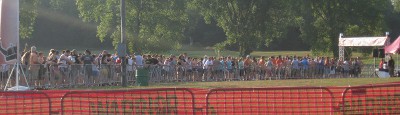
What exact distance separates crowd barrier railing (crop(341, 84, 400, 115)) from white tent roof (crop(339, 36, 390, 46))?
26993 millimetres

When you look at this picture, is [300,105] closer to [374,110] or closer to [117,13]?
[374,110]

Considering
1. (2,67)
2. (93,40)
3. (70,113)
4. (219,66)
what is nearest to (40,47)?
(93,40)

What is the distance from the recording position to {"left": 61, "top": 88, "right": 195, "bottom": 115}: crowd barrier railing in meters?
12.7

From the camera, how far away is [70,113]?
13211mm

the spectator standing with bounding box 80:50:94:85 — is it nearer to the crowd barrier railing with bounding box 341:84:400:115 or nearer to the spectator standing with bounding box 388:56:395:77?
the crowd barrier railing with bounding box 341:84:400:115

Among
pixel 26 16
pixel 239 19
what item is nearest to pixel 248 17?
pixel 239 19

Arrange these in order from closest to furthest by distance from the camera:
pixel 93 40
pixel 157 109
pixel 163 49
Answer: pixel 157 109, pixel 163 49, pixel 93 40

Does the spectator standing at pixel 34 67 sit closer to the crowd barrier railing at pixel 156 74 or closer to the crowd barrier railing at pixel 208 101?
the crowd barrier railing at pixel 156 74

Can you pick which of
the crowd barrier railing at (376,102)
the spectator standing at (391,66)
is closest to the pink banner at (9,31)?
the crowd barrier railing at (376,102)

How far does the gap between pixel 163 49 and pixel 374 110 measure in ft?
137

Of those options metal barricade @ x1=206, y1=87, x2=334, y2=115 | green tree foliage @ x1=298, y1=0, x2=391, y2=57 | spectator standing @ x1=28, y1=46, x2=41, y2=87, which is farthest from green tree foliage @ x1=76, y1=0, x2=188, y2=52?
metal barricade @ x1=206, y1=87, x2=334, y2=115

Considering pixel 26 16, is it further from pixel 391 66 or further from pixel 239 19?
pixel 391 66

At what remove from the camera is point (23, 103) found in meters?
13.1

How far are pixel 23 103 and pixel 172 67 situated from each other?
20.2 m
